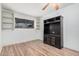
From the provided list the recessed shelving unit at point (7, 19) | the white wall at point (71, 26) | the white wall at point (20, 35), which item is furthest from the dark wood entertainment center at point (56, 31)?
the recessed shelving unit at point (7, 19)

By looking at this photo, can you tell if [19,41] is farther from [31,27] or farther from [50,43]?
[50,43]

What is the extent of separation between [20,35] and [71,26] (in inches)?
121

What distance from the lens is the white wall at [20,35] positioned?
3835mm

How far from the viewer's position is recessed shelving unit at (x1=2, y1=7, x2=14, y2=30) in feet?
12.7

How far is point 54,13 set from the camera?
435cm

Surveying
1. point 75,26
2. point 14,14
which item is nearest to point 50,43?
point 75,26

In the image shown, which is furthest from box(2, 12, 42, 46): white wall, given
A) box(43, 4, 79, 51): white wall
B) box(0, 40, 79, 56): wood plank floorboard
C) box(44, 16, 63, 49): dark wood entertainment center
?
box(43, 4, 79, 51): white wall

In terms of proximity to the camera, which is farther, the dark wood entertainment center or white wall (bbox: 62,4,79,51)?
the dark wood entertainment center

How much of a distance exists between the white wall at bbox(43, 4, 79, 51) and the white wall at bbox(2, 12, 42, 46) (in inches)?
104

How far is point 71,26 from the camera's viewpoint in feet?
11.1

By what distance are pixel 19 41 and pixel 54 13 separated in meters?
2.80

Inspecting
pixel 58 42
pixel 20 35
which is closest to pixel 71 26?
pixel 58 42

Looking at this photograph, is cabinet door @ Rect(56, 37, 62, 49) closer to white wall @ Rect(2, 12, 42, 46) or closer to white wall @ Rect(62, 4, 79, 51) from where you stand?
white wall @ Rect(62, 4, 79, 51)

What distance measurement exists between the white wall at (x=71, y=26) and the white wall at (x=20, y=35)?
2.65 metres
